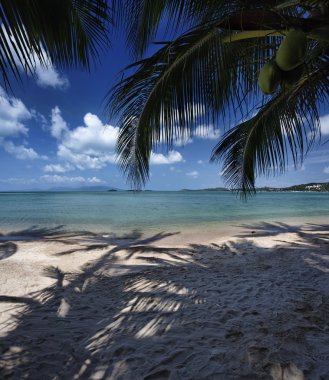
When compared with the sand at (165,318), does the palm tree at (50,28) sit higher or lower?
higher

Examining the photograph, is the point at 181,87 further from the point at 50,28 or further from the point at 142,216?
the point at 142,216

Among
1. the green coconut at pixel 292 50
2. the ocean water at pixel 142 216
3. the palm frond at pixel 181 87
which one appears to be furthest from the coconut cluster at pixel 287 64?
the ocean water at pixel 142 216

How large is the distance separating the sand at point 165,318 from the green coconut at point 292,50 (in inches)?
65.5

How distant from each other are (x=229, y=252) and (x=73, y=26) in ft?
14.2

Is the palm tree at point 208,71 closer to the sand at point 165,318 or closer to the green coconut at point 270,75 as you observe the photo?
the green coconut at point 270,75

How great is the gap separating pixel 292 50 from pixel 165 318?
214 cm

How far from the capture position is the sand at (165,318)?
1.53 meters

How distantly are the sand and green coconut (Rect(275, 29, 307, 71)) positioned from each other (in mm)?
1663

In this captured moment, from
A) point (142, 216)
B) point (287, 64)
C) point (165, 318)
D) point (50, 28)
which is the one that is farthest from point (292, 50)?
point (142, 216)

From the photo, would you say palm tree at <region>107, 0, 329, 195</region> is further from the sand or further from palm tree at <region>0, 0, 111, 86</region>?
the sand

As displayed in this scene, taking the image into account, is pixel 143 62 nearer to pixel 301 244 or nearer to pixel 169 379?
pixel 169 379

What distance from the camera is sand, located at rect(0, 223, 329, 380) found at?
1527mm

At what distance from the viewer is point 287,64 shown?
0.81 m

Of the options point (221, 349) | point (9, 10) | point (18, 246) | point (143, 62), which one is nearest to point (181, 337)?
point (221, 349)
